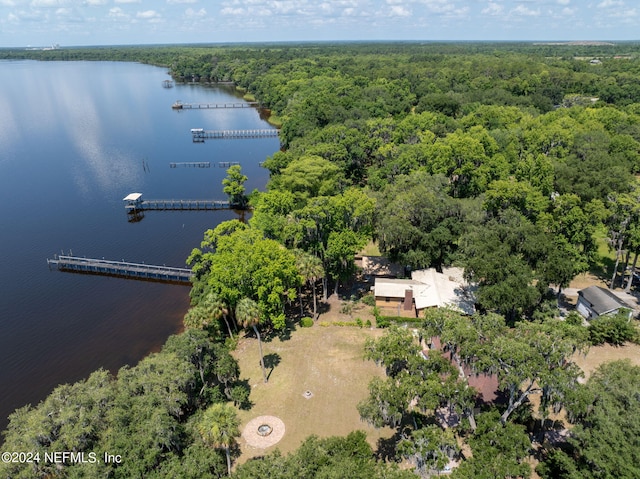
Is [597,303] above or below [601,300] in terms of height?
below

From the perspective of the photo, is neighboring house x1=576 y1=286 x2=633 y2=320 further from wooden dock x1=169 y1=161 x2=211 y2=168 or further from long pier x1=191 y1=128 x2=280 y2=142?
long pier x1=191 y1=128 x2=280 y2=142

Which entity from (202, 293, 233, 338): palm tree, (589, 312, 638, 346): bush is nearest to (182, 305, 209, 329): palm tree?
(202, 293, 233, 338): palm tree

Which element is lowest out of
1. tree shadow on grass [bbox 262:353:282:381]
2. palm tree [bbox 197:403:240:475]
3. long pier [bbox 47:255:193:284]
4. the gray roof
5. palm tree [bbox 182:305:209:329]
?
long pier [bbox 47:255:193:284]

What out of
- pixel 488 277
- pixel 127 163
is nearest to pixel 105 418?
pixel 488 277

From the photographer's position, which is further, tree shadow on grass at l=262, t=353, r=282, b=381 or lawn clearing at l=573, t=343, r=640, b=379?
tree shadow on grass at l=262, t=353, r=282, b=381

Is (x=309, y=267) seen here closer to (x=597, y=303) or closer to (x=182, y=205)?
(x=597, y=303)

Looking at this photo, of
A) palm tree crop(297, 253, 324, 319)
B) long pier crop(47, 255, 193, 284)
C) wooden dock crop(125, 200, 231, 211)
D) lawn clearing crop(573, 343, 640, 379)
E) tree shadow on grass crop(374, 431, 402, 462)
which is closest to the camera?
tree shadow on grass crop(374, 431, 402, 462)

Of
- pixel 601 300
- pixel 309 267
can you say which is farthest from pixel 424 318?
pixel 601 300

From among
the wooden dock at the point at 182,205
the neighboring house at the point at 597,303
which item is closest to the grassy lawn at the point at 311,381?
the neighboring house at the point at 597,303
